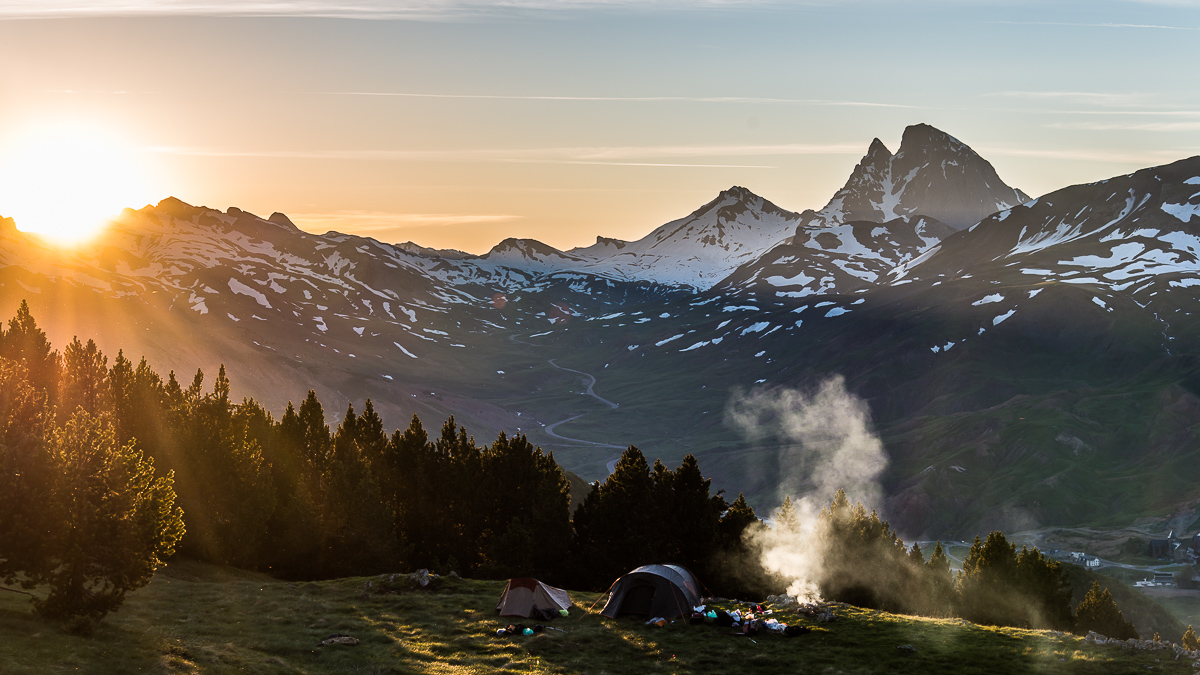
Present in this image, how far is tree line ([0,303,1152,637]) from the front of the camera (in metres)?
75.1

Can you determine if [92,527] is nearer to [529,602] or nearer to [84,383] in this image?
[529,602]

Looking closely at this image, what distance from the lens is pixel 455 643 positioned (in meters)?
48.6

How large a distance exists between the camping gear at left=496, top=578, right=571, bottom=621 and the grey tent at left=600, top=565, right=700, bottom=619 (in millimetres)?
3413

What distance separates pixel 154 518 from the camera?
4203cm

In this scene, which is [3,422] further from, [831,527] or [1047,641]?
[831,527]

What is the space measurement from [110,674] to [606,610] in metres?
30.0

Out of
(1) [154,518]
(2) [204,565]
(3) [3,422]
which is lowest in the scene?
(2) [204,565]

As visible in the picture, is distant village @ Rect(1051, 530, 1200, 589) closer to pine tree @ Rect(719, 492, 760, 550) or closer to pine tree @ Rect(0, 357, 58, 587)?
pine tree @ Rect(719, 492, 760, 550)

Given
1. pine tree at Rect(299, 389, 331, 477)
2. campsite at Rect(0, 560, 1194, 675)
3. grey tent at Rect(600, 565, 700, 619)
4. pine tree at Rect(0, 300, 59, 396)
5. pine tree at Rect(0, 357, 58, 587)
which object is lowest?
campsite at Rect(0, 560, 1194, 675)

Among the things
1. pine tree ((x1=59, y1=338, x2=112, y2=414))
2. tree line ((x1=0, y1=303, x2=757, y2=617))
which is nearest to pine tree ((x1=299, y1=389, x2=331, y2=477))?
tree line ((x1=0, y1=303, x2=757, y2=617))

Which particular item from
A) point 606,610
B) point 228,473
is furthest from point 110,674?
point 228,473

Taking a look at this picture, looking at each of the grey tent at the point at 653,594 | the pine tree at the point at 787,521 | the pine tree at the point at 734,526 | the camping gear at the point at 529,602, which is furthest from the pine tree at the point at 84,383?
the pine tree at the point at 787,521

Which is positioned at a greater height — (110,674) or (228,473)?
(228,473)

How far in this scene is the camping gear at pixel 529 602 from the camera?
5588 cm
